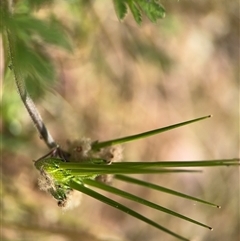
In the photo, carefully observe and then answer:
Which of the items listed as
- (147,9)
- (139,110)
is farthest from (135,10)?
(139,110)

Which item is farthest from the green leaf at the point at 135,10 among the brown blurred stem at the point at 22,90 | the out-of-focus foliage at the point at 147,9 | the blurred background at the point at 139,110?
the blurred background at the point at 139,110

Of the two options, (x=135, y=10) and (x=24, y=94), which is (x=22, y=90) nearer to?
(x=24, y=94)

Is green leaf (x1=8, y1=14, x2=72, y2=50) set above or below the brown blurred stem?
above

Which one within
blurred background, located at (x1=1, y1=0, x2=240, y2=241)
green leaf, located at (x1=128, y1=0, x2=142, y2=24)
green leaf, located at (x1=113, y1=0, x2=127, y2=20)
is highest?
blurred background, located at (x1=1, y1=0, x2=240, y2=241)

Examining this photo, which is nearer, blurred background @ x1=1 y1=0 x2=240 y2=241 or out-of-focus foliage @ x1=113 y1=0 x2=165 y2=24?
out-of-focus foliage @ x1=113 y1=0 x2=165 y2=24

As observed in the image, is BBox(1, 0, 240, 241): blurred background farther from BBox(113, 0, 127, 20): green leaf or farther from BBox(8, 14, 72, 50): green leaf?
BBox(113, 0, 127, 20): green leaf

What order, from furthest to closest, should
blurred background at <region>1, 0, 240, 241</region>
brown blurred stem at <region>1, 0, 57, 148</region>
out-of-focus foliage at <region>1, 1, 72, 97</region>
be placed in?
blurred background at <region>1, 0, 240, 241</region> < out-of-focus foliage at <region>1, 1, 72, 97</region> < brown blurred stem at <region>1, 0, 57, 148</region>

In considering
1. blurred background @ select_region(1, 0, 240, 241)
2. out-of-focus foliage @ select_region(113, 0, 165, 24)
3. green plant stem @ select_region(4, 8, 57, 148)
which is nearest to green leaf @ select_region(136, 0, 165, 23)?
out-of-focus foliage @ select_region(113, 0, 165, 24)

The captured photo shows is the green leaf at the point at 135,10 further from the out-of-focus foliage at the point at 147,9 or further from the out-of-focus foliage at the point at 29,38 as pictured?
the out-of-focus foliage at the point at 29,38
